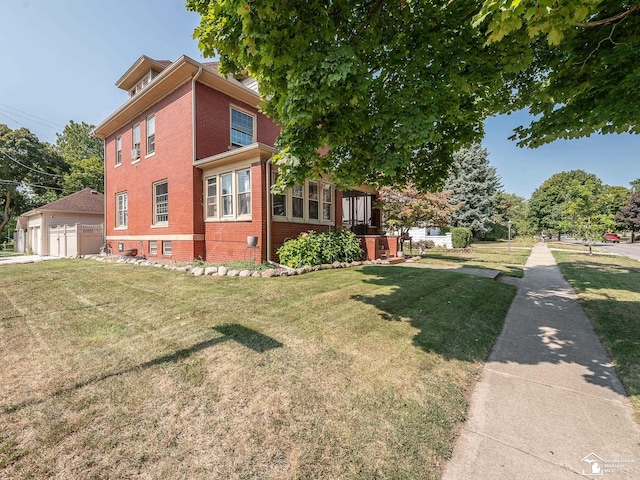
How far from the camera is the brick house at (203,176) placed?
9766mm

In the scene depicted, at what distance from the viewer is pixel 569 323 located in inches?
188

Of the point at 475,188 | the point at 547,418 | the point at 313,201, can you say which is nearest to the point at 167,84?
the point at 313,201

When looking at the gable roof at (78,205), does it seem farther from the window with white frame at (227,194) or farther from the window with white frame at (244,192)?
the window with white frame at (244,192)

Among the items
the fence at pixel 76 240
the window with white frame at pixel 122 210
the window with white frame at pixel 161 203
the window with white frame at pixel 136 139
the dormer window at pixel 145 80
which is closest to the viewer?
the window with white frame at pixel 161 203

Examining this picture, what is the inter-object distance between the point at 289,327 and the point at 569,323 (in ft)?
15.7

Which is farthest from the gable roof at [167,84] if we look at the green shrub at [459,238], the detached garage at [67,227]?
the green shrub at [459,238]

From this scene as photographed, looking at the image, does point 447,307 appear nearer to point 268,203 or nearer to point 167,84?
point 268,203

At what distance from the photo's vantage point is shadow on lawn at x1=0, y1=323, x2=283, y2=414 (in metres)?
2.44

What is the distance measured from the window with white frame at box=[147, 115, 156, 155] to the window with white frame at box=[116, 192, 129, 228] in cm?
372

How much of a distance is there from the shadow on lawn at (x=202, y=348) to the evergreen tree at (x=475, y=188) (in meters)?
27.5

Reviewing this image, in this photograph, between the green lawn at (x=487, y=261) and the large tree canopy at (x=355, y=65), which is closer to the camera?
the large tree canopy at (x=355, y=65)

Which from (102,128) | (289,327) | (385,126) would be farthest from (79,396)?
(102,128)

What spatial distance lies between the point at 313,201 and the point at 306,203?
57cm

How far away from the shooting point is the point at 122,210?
1551 centimetres
